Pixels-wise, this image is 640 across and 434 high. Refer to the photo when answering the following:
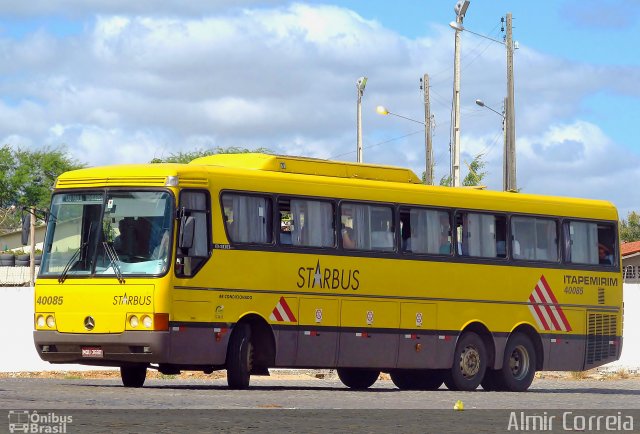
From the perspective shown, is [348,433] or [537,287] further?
[537,287]

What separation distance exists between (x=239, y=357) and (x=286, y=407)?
4522 mm

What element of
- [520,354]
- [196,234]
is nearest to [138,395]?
[196,234]

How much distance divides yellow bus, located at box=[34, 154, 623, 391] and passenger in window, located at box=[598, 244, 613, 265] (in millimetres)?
78

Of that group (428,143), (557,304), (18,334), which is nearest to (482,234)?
(557,304)

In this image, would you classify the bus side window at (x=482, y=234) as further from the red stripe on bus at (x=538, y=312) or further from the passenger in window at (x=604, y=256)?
the passenger in window at (x=604, y=256)

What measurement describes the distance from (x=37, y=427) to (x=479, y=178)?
2749 inches

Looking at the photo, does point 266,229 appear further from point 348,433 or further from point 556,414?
point 348,433

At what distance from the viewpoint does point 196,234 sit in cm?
2198

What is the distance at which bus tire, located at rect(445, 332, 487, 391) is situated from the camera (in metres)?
25.8

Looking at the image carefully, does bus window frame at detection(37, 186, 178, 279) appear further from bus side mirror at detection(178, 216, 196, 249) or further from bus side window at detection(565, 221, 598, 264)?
bus side window at detection(565, 221, 598, 264)

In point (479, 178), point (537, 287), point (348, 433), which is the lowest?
point (348, 433)

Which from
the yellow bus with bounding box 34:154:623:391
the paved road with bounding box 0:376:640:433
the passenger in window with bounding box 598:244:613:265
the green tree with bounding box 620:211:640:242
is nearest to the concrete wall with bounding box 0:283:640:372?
the paved road with bounding box 0:376:640:433

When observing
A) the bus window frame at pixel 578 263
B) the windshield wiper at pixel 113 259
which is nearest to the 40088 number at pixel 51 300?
the windshield wiper at pixel 113 259

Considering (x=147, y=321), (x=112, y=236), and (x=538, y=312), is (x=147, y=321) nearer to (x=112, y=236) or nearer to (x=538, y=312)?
(x=112, y=236)
